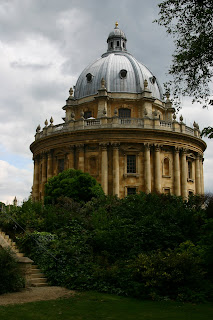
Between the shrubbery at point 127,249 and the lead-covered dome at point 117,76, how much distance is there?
973 inches

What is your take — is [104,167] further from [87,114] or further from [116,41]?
[116,41]

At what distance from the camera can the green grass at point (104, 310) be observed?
9.80 metres

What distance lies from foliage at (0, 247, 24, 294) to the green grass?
1976 millimetres

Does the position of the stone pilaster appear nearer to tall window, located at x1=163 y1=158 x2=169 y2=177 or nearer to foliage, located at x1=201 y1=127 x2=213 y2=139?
tall window, located at x1=163 y1=158 x2=169 y2=177

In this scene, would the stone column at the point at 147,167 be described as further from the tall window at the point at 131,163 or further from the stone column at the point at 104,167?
the stone column at the point at 104,167

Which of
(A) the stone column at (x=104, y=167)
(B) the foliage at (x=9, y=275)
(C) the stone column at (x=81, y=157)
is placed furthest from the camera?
(C) the stone column at (x=81, y=157)

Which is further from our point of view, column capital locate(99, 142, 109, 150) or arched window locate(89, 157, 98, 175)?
arched window locate(89, 157, 98, 175)

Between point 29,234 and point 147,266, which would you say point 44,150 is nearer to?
point 29,234

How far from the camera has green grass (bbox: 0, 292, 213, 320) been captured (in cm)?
980

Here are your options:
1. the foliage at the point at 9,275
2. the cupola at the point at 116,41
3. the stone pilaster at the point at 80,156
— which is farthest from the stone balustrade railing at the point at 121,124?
the foliage at the point at 9,275

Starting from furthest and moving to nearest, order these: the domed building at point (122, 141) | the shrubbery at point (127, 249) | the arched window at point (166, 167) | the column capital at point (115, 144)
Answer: the arched window at point (166, 167), the domed building at point (122, 141), the column capital at point (115, 144), the shrubbery at point (127, 249)

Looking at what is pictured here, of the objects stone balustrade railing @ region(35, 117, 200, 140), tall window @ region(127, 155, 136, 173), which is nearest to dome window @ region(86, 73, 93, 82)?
stone balustrade railing @ region(35, 117, 200, 140)

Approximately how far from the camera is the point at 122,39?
52.9 m

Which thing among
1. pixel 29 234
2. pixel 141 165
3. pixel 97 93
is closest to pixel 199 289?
pixel 29 234
